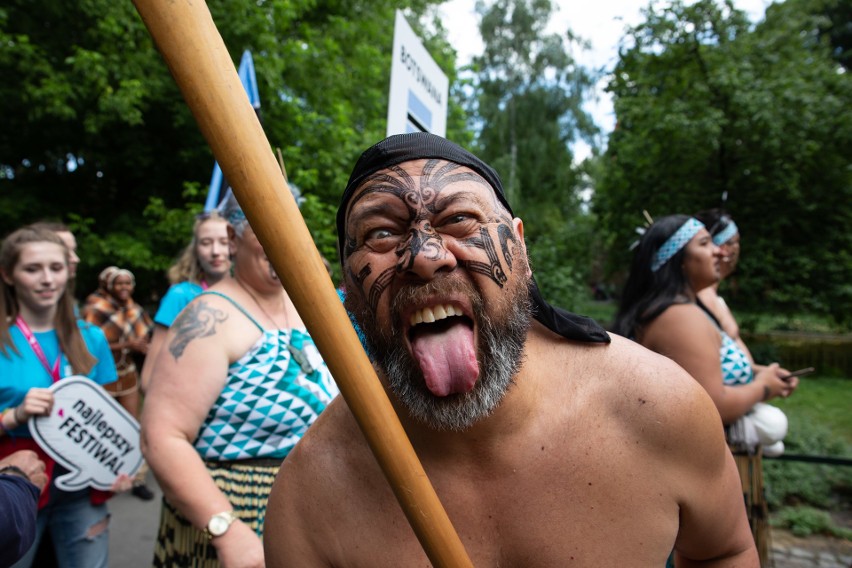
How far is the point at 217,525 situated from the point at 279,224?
1373mm

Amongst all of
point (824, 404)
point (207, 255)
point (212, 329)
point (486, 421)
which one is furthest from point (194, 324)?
point (824, 404)

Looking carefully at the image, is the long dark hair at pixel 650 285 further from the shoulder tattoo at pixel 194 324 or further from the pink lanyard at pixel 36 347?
the pink lanyard at pixel 36 347

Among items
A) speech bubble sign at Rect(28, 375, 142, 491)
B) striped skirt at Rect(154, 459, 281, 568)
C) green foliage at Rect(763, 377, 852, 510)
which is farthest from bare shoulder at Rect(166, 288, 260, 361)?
green foliage at Rect(763, 377, 852, 510)

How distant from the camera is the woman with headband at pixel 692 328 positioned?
2861 mm

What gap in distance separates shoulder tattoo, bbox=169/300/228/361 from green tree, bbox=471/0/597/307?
21.0 metres

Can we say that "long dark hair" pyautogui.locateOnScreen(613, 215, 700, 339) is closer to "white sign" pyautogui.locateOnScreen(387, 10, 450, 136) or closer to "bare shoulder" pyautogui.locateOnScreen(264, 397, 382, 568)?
"white sign" pyautogui.locateOnScreen(387, 10, 450, 136)

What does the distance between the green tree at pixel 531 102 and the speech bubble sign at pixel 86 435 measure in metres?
20.6

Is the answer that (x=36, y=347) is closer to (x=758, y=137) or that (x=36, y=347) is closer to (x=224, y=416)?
(x=224, y=416)

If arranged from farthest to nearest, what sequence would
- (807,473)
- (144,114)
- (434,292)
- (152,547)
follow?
(144,114) < (807,473) < (152,547) < (434,292)

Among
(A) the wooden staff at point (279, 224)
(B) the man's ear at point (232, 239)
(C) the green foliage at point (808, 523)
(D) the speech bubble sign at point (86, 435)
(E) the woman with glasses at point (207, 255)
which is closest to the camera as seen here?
(A) the wooden staff at point (279, 224)

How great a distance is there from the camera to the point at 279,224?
0.99 m


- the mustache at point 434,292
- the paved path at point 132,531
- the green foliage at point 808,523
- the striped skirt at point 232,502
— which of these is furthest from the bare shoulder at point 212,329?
the green foliage at point 808,523

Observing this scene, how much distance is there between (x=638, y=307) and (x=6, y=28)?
10.6 meters

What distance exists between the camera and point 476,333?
1.32m
